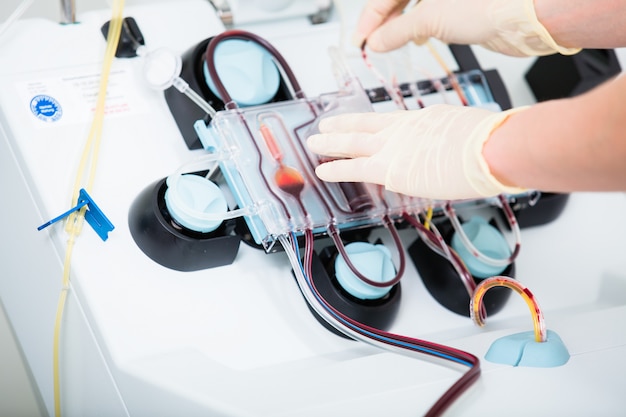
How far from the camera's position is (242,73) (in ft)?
3.87

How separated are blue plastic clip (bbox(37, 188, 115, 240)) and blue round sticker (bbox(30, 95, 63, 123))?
173 millimetres

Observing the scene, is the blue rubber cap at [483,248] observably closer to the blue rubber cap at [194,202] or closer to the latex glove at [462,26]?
the latex glove at [462,26]

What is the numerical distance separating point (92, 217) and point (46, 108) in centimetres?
23

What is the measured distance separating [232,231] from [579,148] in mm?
586

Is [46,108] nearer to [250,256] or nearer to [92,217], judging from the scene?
[92,217]

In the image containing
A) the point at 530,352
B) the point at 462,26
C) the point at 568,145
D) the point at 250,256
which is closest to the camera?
the point at 568,145

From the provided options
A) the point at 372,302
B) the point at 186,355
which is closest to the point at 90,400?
the point at 186,355

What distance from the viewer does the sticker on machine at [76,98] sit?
1.11m

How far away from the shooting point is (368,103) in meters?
1.21

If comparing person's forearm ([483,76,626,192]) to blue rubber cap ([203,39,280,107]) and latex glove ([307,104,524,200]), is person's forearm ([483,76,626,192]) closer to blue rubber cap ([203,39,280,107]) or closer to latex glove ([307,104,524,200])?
latex glove ([307,104,524,200])

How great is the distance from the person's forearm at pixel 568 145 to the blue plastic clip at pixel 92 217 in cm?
58

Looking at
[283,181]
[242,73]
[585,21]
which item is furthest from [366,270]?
[585,21]

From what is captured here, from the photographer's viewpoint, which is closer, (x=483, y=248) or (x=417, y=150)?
(x=417, y=150)

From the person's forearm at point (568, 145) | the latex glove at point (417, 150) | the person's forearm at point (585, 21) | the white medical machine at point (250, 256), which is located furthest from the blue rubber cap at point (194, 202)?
the person's forearm at point (585, 21)
